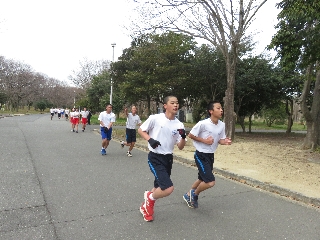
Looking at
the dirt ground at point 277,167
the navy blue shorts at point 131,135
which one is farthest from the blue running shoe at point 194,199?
the navy blue shorts at point 131,135

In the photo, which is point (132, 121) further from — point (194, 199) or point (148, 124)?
point (148, 124)

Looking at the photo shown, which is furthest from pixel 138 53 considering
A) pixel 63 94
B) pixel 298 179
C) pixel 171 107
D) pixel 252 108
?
pixel 63 94

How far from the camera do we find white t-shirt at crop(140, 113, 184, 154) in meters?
4.02

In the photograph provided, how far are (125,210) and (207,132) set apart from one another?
5.68 ft

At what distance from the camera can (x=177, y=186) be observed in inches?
235

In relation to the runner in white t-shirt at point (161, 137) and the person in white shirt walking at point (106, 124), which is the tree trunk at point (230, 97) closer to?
the person in white shirt walking at point (106, 124)

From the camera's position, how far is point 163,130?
13.2ft

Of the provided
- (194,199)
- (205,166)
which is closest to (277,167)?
(194,199)

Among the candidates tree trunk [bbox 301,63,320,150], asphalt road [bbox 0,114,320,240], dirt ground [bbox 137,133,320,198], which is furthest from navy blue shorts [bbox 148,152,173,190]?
tree trunk [bbox 301,63,320,150]

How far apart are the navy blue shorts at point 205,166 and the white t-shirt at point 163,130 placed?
2.10 feet

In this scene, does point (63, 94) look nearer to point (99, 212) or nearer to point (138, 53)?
point (138, 53)

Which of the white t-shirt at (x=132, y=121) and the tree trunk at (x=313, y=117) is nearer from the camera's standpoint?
the white t-shirt at (x=132, y=121)

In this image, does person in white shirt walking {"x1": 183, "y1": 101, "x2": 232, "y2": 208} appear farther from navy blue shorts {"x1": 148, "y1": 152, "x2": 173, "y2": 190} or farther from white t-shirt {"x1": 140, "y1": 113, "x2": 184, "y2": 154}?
navy blue shorts {"x1": 148, "y1": 152, "x2": 173, "y2": 190}

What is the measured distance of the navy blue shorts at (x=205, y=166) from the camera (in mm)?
4395
